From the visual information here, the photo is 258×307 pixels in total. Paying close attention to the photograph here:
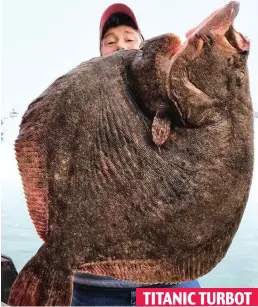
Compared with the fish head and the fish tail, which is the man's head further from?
the fish tail

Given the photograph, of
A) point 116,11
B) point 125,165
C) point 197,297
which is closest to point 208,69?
point 125,165

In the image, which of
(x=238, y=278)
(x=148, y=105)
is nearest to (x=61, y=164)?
(x=148, y=105)

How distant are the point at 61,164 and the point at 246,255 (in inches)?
34.3

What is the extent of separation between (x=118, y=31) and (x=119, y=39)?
3 centimetres

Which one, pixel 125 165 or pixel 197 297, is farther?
pixel 197 297

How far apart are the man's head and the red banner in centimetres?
68

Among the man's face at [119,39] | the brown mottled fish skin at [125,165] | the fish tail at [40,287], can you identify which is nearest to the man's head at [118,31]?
the man's face at [119,39]

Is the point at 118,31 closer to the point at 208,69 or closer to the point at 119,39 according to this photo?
the point at 119,39

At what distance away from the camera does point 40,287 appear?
3.52 feet

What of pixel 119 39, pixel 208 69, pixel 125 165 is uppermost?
pixel 119 39

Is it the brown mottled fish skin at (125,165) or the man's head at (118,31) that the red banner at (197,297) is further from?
the man's head at (118,31)

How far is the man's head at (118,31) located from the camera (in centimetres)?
148

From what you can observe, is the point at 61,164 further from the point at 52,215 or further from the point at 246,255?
the point at 246,255

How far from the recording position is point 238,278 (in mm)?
1573
